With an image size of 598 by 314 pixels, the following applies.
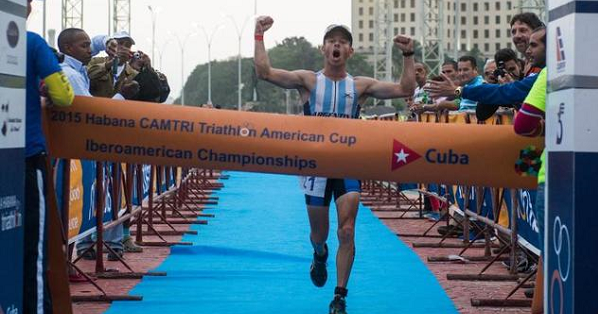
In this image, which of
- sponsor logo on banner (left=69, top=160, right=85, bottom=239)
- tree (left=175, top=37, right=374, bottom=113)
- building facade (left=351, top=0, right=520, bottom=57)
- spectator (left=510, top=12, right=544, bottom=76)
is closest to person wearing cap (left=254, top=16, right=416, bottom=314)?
spectator (left=510, top=12, right=544, bottom=76)

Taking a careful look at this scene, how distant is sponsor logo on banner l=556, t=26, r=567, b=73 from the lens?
214 inches

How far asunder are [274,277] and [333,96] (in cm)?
238

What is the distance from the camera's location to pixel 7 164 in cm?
580

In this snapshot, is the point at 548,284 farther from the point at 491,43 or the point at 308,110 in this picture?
the point at 491,43

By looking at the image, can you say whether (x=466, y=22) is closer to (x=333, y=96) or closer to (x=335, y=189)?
(x=333, y=96)

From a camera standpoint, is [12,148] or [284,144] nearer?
[12,148]

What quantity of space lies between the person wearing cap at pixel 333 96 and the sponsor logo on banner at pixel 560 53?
3365 mm

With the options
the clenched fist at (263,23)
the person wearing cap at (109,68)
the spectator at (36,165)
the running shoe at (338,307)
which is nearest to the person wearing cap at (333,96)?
the clenched fist at (263,23)

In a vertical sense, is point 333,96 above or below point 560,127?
above

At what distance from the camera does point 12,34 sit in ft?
18.9

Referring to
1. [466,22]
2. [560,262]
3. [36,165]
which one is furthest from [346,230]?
[466,22]

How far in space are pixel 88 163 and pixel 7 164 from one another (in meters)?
4.64

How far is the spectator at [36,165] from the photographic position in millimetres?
6594

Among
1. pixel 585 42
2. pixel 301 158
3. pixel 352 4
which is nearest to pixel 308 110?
pixel 301 158
